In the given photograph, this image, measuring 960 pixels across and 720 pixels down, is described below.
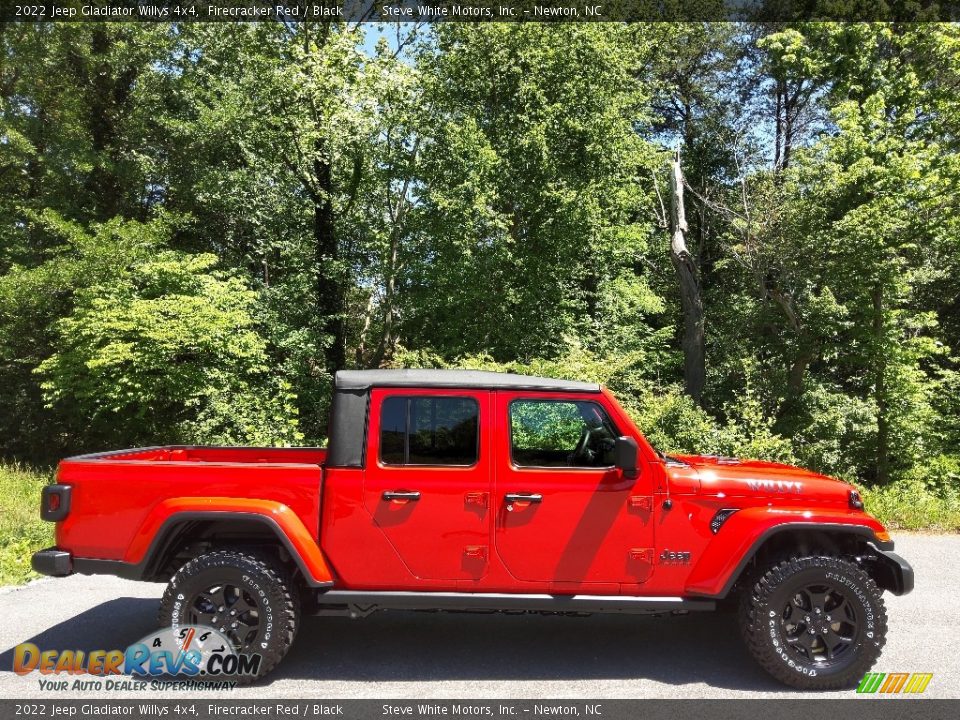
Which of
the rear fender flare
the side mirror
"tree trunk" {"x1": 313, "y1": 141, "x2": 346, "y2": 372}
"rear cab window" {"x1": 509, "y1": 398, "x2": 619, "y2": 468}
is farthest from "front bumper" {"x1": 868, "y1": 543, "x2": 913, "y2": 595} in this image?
"tree trunk" {"x1": 313, "y1": 141, "x2": 346, "y2": 372}

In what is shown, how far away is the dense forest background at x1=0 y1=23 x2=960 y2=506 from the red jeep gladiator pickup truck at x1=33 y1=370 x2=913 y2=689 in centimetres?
902

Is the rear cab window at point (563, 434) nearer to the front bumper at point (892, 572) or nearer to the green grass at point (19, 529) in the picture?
the front bumper at point (892, 572)

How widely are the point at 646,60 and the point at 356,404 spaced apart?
76.3ft

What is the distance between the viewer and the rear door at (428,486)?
4340mm

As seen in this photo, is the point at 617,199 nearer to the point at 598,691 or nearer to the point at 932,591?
the point at 932,591

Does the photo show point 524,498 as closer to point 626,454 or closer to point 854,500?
point 626,454

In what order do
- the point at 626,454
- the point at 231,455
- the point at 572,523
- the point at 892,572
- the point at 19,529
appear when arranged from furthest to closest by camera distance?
the point at 19,529 → the point at 231,455 → the point at 892,572 → the point at 572,523 → the point at 626,454

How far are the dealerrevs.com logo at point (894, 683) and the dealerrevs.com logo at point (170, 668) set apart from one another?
3649 mm

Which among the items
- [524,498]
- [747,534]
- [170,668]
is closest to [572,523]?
[524,498]

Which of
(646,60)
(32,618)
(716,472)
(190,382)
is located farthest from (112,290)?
(646,60)

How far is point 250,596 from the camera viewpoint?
14.0 feet

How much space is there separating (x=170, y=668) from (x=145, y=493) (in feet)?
3.49

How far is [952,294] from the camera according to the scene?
1897 cm

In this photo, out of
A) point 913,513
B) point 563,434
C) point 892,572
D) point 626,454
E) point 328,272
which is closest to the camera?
point 626,454
